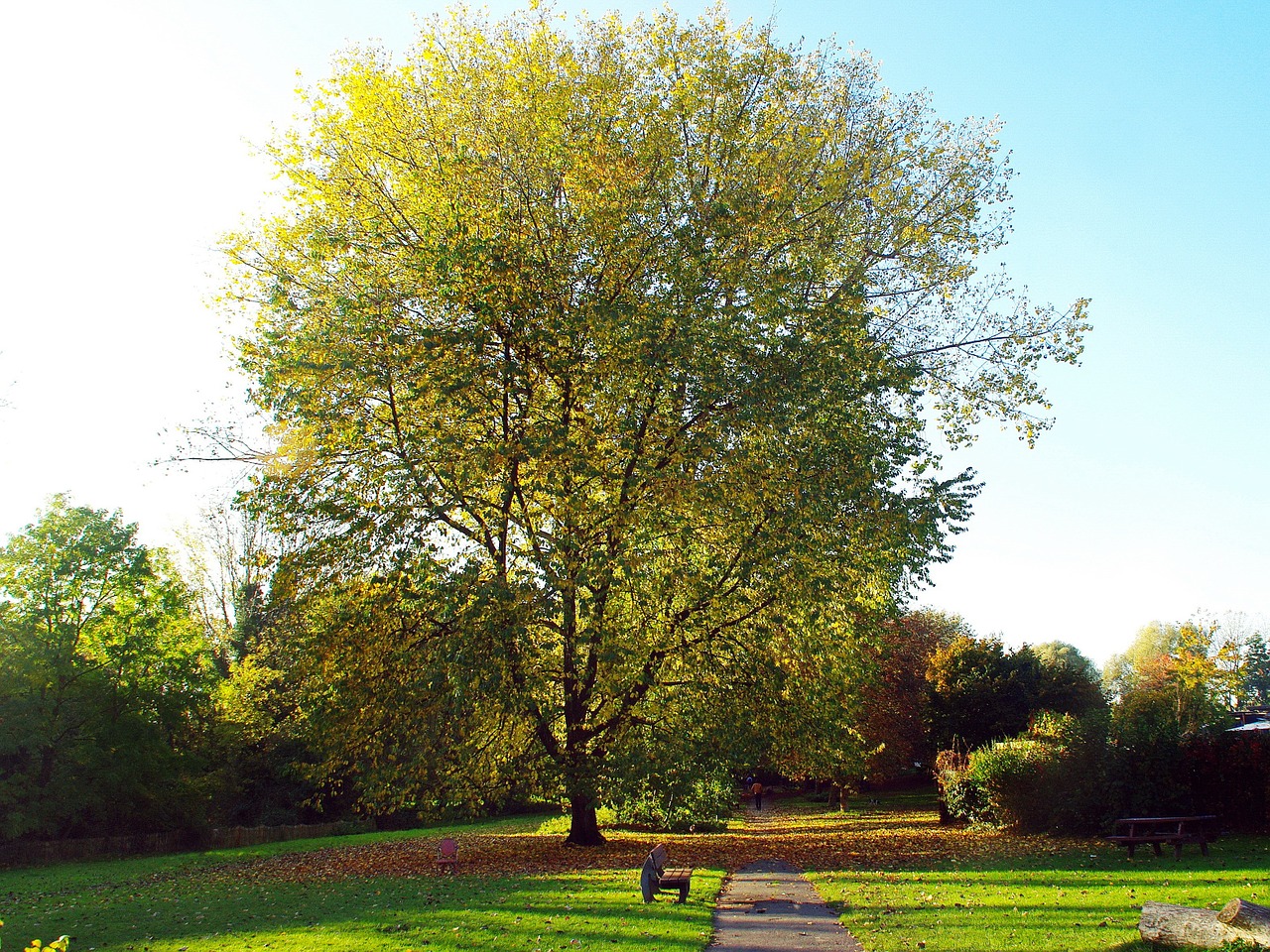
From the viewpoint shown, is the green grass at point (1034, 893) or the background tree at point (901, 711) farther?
the background tree at point (901, 711)

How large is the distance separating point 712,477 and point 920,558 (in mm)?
5393

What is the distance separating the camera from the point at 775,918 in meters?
11.0

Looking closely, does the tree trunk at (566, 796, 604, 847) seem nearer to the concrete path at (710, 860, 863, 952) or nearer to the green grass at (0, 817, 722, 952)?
the green grass at (0, 817, 722, 952)

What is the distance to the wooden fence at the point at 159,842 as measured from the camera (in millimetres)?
26170

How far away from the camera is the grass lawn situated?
9.75 meters

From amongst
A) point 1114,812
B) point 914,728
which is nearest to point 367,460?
point 1114,812

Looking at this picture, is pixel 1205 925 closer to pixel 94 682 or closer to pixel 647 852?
pixel 647 852

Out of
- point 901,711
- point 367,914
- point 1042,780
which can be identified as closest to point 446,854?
point 367,914

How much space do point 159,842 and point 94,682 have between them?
6035mm

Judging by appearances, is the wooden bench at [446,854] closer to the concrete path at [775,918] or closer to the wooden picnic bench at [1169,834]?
the concrete path at [775,918]

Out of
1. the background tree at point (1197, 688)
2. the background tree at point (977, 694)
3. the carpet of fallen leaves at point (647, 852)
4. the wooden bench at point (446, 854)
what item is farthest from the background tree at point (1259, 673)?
the wooden bench at point (446, 854)

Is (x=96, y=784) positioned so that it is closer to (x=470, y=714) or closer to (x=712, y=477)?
(x=470, y=714)

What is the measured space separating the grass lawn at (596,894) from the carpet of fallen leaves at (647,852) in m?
0.09

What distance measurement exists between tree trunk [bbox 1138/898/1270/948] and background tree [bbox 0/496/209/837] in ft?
97.3
